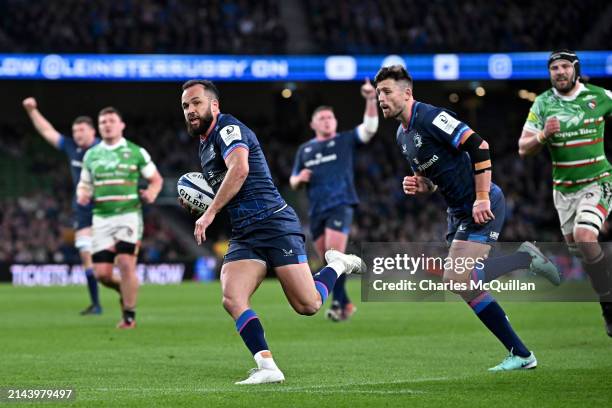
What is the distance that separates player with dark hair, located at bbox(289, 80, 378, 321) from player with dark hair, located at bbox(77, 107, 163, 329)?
2.22 metres

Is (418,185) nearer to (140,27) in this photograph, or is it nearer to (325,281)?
(325,281)

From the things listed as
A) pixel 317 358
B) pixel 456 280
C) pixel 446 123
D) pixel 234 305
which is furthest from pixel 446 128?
pixel 317 358

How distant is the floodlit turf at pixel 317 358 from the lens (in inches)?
271

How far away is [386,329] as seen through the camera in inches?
503

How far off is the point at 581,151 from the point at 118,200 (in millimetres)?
5914

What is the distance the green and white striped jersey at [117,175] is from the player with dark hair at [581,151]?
17.5ft

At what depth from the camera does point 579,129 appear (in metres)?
9.95

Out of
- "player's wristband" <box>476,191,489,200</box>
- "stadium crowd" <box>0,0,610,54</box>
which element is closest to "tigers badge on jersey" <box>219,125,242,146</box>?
"player's wristband" <box>476,191,489,200</box>

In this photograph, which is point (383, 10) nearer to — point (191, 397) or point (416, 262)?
point (416, 262)

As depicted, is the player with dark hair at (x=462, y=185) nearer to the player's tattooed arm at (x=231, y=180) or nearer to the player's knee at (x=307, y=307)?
the player's knee at (x=307, y=307)

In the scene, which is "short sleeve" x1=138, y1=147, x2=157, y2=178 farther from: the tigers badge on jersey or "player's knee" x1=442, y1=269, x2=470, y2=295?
"player's knee" x1=442, y1=269, x2=470, y2=295

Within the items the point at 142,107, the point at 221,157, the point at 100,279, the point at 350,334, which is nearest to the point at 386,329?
the point at 350,334

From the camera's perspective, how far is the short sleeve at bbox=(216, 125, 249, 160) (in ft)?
25.2

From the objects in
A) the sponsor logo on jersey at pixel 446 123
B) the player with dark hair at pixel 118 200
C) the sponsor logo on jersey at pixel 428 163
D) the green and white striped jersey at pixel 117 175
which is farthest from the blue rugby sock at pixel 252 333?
the green and white striped jersey at pixel 117 175
